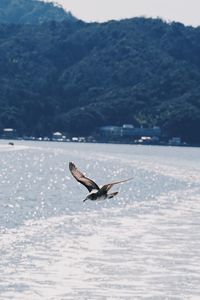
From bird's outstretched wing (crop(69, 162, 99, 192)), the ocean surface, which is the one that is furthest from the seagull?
the ocean surface

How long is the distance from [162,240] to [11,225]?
11.6 metres

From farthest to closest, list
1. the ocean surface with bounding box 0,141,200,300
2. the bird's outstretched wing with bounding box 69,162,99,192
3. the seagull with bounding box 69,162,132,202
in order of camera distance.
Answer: the ocean surface with bounding box 0,141,200,300, the seagull with bounding box 69,162,132,202, the bird's outstretched wing with bounding box 69,162,99,192

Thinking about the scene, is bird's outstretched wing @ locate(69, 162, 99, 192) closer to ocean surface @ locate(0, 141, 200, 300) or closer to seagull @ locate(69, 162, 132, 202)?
seagull @ locate(69, 162, 132, 202)

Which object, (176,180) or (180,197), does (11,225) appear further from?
(176,180)

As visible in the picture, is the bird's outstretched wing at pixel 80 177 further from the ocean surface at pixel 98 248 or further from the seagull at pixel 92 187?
the ocean surface at pixel 98 248

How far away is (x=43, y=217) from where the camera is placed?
244 ft

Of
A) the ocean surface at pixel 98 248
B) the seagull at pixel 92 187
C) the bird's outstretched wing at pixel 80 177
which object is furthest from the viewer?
the ocean surface at pixel 98 248

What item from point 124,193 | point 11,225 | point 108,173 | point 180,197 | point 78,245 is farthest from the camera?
point 108,173

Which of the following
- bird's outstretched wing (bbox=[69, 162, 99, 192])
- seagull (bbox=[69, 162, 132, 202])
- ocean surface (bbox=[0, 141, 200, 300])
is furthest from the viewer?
ocean surface (bbox=[0, 141, 200, 300])

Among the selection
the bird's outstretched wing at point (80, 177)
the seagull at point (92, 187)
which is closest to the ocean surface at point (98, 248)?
the seagull at point (92, 187)

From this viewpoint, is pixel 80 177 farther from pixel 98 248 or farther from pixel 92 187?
pixel 98 248

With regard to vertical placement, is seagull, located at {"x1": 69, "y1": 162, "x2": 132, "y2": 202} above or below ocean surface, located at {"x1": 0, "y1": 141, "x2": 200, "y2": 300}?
above

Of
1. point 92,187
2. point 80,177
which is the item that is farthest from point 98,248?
point 80,177

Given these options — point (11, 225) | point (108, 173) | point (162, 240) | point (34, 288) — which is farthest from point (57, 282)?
point (108, 173)
